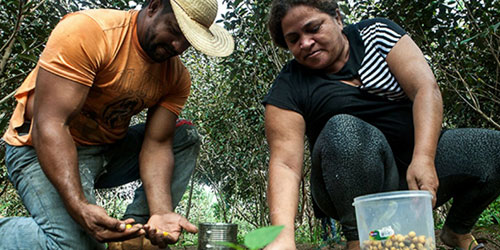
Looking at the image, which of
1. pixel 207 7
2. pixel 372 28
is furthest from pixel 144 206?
pixel 372 28

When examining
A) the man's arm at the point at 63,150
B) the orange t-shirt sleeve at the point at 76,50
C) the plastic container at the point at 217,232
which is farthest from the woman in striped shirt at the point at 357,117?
the plastic container at the point at 217,232

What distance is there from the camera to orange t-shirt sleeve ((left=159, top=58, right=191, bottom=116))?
7.18ft

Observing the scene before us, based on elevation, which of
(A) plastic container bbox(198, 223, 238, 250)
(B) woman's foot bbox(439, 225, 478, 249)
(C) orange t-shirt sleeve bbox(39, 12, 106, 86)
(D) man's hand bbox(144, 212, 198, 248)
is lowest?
(A) plastic container bbox(198, 223, 238, 250)

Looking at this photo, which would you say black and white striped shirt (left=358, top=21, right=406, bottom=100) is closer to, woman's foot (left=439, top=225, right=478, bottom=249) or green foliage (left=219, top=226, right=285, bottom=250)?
woman's foot (left=439, top=225, right=478, bottom=249)

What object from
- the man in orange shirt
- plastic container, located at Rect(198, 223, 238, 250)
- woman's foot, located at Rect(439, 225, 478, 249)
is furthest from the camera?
plastic container, located at Rect(198, 223, 238, 250)

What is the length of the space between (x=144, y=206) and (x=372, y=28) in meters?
1.38

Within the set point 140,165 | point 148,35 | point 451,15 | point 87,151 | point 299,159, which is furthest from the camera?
point 451,15

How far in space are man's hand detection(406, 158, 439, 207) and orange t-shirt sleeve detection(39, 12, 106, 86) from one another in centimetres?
128

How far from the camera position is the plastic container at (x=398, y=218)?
4.00 feet

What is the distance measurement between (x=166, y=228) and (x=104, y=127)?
56cm

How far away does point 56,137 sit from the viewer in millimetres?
1680

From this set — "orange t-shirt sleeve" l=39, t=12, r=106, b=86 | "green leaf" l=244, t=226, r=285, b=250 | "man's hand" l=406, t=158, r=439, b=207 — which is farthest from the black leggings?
"green leaf" l=244, t=226, r=285, b=250

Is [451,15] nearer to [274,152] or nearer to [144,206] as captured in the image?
[274,152]

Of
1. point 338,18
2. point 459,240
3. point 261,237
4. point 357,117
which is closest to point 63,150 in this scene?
point 357,117
